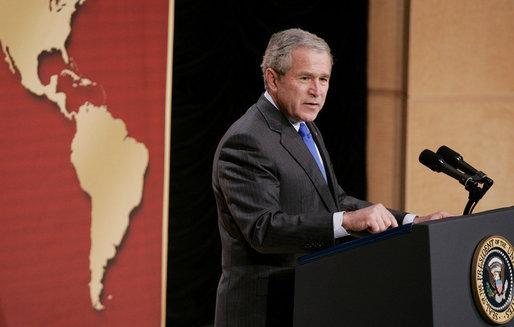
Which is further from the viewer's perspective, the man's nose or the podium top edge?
the man's nose

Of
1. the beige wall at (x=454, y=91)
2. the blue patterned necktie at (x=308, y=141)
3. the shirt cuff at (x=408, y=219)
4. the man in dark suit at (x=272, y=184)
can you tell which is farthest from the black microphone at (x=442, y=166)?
the beige wall at (x=454, y=91)

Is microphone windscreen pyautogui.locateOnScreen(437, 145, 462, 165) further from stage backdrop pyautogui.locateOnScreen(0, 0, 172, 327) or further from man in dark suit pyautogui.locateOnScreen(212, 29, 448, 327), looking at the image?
stage backdrop pyautogui.locateOnScreen(0, 0, 172, 327)

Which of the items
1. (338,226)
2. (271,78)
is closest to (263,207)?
(338,226)

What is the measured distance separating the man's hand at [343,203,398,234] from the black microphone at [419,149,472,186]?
331 mm

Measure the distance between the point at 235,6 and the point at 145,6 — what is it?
1.04m

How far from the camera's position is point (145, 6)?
128 inches

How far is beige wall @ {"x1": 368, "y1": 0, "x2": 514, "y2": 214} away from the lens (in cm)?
467

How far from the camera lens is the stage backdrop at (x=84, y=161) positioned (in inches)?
112

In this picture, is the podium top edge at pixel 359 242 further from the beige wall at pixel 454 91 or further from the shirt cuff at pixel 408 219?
the beige wall at pixel 454 91

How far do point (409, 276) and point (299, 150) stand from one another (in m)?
0.61

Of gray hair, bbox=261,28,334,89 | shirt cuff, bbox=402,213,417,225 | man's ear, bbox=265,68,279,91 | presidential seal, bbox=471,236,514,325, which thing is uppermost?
gray hair, bbox=261,28,334,89

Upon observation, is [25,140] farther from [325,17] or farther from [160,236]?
[325,17]

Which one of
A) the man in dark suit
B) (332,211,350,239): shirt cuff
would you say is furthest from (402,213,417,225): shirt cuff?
(332,211,350,239): shirt cuff

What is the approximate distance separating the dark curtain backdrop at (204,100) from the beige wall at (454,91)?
66 centimetres
